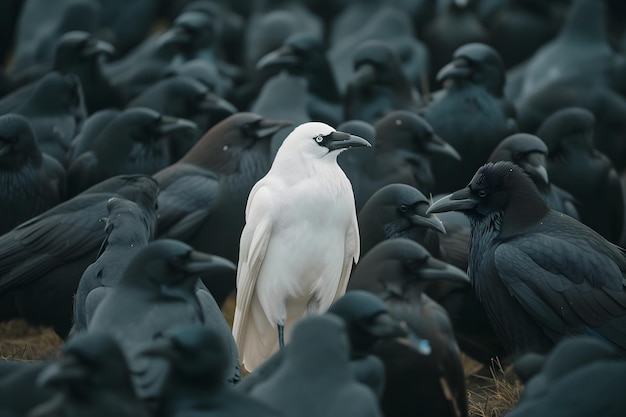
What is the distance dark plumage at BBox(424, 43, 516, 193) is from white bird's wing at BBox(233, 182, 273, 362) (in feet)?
9.35

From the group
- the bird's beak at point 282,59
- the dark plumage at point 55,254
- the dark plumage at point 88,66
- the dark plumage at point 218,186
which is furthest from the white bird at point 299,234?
the dark plumage at point 88,66

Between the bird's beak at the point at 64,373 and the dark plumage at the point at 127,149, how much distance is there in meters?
4.15

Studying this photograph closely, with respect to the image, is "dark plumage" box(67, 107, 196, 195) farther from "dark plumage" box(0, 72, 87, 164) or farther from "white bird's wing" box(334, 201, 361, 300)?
"white bird's wing" box(334, 201, 361, 300)

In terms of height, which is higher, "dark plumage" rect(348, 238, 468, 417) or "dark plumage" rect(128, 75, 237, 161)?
"dark plumage" rect(348, 238, 468, 417)

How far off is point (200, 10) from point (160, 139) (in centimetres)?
477

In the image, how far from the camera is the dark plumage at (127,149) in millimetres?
9336

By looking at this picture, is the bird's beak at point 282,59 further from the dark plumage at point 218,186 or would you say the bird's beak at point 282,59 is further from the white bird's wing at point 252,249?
the white bird's wing at point 252,249

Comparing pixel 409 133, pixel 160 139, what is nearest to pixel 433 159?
pixel 409 133

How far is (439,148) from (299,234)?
2.20m

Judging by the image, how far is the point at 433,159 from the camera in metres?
10.2

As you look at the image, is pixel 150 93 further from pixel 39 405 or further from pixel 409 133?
pixel 39 405

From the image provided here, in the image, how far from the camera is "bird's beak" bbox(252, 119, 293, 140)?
902 centimetres

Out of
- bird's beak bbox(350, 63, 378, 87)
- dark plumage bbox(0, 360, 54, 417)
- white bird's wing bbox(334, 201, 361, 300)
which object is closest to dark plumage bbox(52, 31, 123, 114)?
bird's beak bbox(350, 63, 378, 87)

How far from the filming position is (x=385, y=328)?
5.72 metres
